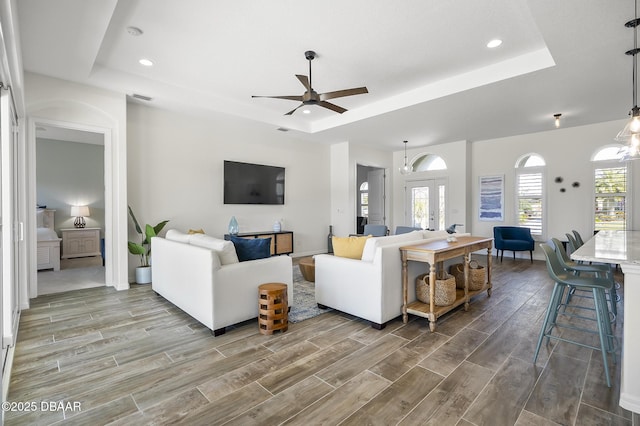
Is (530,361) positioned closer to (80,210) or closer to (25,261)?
(25,261)

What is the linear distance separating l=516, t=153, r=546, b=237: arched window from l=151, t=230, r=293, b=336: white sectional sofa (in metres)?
6.23

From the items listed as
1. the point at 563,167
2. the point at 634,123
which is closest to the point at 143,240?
the point at 634,123

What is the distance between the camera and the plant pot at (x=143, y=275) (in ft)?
15.6

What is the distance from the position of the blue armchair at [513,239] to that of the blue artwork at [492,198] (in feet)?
2.15

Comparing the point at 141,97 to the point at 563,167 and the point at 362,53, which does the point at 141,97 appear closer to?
the point at 362,53

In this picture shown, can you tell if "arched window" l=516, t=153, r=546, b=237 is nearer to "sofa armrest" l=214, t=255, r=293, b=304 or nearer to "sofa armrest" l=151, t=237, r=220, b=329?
"sofa armrest" l=214, t=255, r=293, b=304

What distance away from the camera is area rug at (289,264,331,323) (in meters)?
3.38

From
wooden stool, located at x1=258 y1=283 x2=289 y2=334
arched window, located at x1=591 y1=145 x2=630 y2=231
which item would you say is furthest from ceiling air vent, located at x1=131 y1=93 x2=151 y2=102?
arched window, located at x1=591 y1=145 x2=630 y2=231

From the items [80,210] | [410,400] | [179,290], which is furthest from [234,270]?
[80,210]

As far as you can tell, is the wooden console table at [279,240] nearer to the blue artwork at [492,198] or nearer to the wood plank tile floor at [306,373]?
the wood plank tile floor at [306,373]

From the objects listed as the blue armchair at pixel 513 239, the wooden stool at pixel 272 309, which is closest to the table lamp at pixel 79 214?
the wooden stool at pixel 272 309

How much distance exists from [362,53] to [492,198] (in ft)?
18.3

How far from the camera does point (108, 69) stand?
13.7ft

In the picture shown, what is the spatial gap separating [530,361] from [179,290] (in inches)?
131
